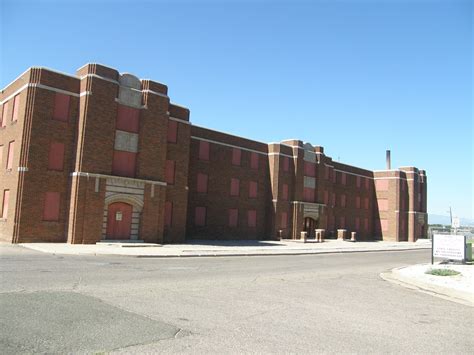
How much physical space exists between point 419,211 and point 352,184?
1400 centimetres

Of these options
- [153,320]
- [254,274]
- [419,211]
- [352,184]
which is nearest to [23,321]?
[153,320]

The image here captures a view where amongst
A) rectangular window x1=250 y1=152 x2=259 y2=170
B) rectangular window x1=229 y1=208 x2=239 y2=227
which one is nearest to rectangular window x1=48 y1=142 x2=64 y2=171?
rectangular window x1=229 y1=208 x2=239 y2=227

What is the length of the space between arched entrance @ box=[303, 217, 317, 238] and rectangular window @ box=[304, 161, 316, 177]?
189 inches

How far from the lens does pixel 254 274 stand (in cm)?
1495

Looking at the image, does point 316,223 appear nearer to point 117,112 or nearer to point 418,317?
point 117,112

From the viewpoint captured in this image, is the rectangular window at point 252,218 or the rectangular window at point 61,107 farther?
the rectangular window at point 252,218

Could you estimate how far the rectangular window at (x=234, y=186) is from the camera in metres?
38.6

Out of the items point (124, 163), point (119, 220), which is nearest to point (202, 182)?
point (124, 163)

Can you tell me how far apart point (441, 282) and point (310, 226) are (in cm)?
3248

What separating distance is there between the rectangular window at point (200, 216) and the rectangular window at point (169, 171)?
557cm

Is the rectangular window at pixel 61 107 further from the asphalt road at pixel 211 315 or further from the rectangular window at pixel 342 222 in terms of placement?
the rectangular window at pixel 342 222

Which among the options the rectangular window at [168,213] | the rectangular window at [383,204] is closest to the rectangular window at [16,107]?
the rectangular window at [168,213]

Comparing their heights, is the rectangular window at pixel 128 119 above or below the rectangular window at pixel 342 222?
above

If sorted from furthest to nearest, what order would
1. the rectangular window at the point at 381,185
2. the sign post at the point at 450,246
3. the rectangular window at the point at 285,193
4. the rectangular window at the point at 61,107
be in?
1. the rectangular window at the point at 381,185
2. the rectangular window at the point at 285,193
3. the rectangular window at the point at 61,107
4. the sign post at the point at 450,246
